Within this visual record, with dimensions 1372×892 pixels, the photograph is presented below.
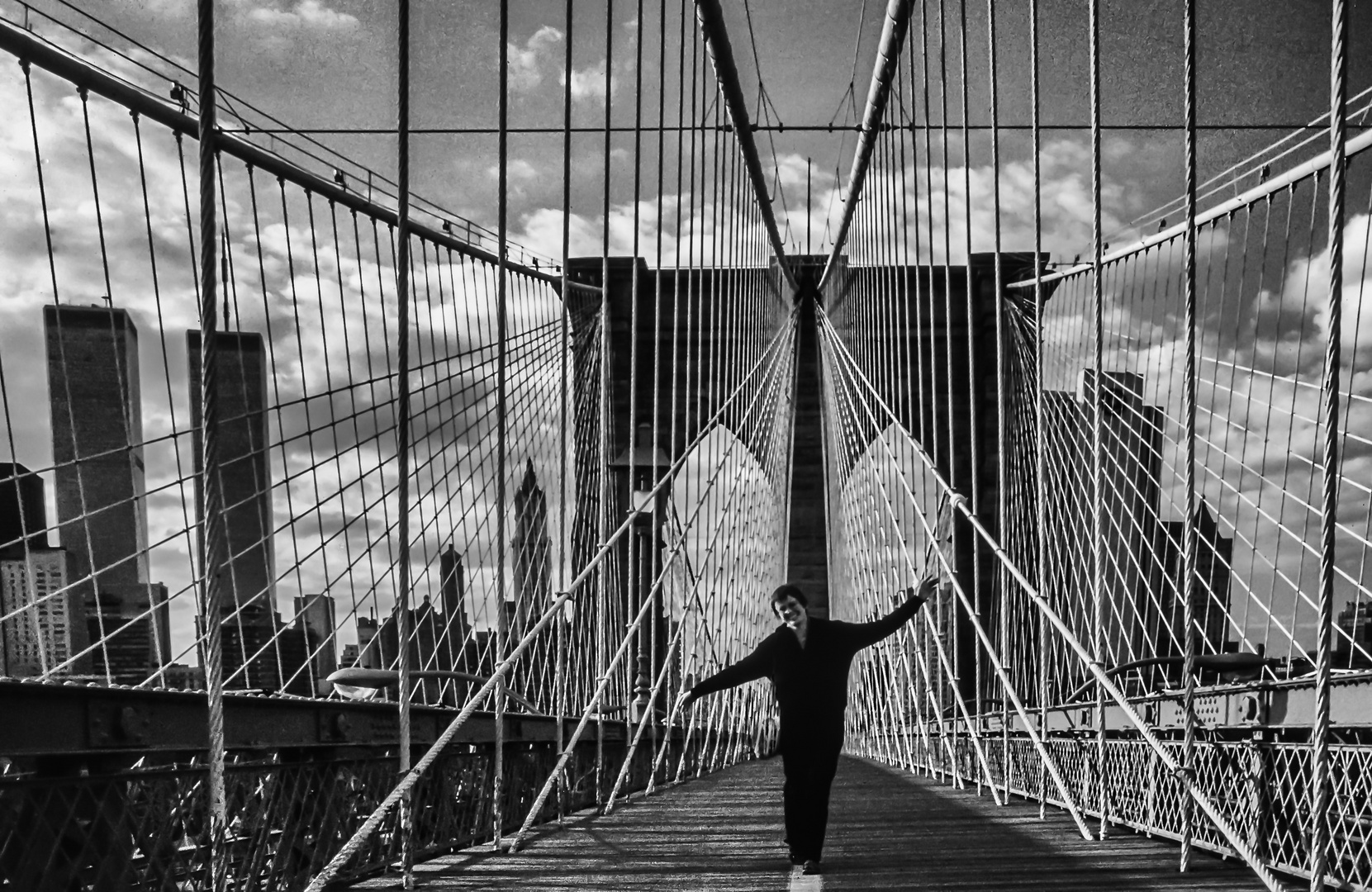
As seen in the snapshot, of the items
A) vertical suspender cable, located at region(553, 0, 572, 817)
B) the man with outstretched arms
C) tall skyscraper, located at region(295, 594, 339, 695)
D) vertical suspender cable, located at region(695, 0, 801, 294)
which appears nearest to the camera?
the man with outstretched arms

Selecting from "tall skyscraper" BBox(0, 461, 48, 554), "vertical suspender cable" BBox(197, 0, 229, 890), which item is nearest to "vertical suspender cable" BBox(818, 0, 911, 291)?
"tall skyscraper" BBox(0, 461, 48, 554)

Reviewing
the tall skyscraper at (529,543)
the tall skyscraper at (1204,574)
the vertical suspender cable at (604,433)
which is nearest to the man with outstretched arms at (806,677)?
the vertical suspender cable at (604,433)

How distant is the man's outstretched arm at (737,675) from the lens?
176 inches

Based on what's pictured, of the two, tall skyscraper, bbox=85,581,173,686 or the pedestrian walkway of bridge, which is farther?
tall skyscraper, bbox=85,581,173,686

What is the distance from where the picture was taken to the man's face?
438cm

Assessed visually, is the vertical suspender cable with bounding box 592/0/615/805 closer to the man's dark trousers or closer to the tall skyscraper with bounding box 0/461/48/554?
the man's dark trousers

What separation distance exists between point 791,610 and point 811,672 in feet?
0.62

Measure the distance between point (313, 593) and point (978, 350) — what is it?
51.7 ft

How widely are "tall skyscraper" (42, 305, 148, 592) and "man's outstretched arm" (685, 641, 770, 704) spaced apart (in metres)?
4.19

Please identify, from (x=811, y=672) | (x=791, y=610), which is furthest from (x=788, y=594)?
(x=811, y=672)

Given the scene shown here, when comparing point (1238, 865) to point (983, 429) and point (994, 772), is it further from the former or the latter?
point (983, 429)

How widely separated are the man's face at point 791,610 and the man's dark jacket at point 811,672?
0.12 feet

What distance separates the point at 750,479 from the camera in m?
17.6

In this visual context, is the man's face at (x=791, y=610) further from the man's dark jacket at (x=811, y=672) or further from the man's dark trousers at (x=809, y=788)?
the man's dark trousers at (x=809, y=788)
